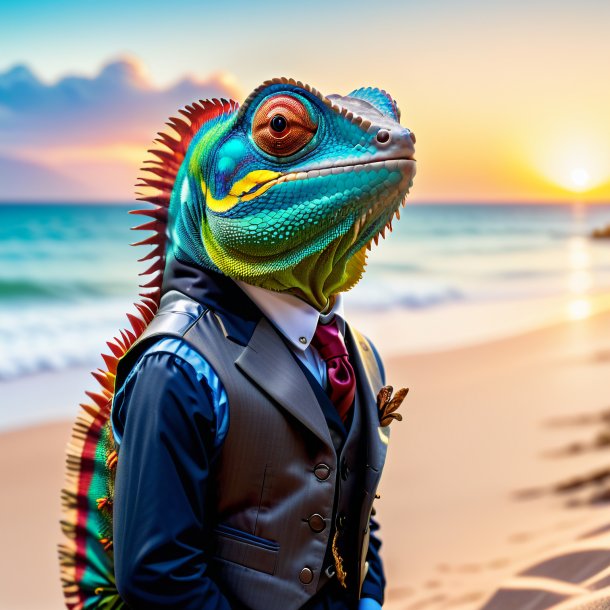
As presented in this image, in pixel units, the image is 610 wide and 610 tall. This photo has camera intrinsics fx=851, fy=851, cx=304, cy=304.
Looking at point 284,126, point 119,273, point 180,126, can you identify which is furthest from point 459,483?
point 119,273

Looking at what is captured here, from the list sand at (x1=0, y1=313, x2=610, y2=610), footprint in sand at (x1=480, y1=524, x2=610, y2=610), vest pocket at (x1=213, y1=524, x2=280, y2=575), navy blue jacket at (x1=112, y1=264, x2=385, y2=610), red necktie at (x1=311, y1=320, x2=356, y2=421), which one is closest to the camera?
navy blue jacket at (x1=112, y1=264, x2=385, y2=610)

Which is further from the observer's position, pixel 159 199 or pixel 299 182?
pixel 159 199

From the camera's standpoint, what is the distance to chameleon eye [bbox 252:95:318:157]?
4.94 ft

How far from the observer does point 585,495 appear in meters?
4.54

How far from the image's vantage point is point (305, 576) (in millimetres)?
1594

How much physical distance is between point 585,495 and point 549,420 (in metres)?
1.46

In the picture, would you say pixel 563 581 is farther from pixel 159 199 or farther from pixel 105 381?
pixel 159 199

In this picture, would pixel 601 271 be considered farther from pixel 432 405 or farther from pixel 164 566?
pixel 164 566

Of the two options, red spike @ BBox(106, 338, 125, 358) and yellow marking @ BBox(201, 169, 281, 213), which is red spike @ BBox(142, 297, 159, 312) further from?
yellow marking @ BBox(201, 169, 281, 213)

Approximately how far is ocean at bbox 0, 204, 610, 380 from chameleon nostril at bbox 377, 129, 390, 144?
6931 millimetres

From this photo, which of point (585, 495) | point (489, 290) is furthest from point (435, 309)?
point (585, 495)

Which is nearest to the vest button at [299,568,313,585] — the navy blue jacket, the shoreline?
the navy blue jacket

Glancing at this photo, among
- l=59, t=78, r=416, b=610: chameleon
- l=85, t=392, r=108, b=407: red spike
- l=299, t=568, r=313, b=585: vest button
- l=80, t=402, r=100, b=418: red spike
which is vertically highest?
l=59, t=78, r=416, b=610: chameleon

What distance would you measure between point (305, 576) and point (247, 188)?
2.39 ft
